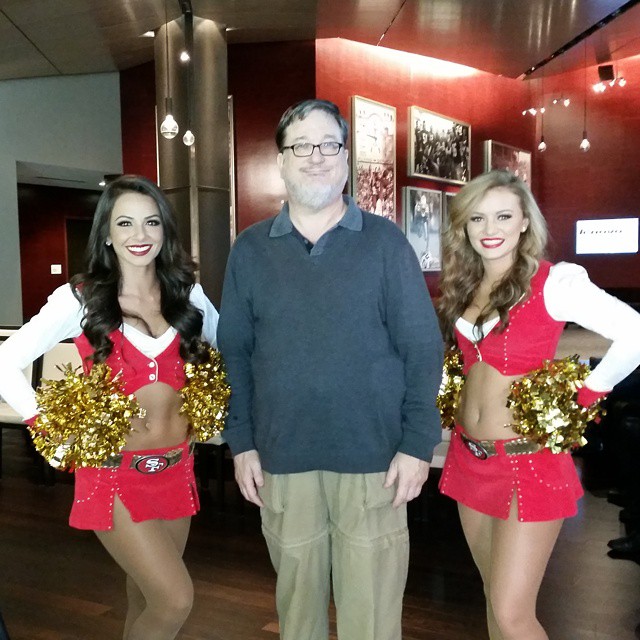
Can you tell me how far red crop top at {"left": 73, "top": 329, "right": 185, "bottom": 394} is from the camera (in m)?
2.05

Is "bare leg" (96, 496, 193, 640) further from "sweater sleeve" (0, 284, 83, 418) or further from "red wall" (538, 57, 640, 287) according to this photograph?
"red wall" (538, 57, 640, 287)

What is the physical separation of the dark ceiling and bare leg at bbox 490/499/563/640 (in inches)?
220

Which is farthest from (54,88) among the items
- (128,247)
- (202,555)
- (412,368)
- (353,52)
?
(412,368)

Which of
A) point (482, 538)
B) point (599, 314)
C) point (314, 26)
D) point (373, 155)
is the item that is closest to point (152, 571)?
point (482, 538)

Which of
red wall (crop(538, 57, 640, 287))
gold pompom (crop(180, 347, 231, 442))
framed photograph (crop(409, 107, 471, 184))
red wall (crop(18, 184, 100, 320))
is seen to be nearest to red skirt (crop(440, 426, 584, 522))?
gold pompom (crop(180, 347, 231, 442))

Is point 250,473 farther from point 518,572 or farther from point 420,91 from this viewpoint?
point 420,91

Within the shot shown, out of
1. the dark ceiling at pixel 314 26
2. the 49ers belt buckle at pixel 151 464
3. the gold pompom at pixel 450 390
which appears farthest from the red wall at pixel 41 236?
the gold pompom at pixel 450 390

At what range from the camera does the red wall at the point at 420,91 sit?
747 cm

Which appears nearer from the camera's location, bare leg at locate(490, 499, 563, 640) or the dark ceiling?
bare leg at locate(490, 499, 563, 640)

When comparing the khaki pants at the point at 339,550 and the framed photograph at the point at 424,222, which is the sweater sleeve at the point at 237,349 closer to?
the khaki pants at the point at 339,550

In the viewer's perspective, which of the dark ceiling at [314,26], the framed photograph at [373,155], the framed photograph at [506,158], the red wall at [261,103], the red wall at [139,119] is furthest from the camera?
the framed photograph at [506,158]

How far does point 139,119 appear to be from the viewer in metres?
8.84

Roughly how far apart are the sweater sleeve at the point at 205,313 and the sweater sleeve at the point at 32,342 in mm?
399

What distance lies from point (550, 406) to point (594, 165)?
11162 mm
